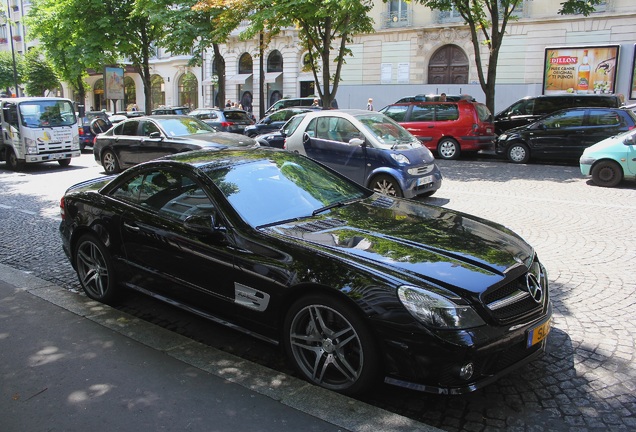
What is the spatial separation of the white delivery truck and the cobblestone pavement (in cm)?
454

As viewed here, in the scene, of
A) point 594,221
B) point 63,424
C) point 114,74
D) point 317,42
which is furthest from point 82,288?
point 114,74

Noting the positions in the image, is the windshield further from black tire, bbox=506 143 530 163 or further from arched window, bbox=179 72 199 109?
arched window, bbox=179 72 199 109

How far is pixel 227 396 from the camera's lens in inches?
134

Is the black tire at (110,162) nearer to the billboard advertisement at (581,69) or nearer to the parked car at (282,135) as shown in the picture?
the parked car at (282,135)

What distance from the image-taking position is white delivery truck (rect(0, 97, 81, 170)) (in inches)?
612

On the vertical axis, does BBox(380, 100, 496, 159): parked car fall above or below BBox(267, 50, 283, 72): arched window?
below

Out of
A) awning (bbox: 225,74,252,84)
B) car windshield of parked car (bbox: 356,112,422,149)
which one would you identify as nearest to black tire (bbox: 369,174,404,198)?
car windshield of parked car (bbox: 356,112,422,149)

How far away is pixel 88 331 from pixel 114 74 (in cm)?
2693

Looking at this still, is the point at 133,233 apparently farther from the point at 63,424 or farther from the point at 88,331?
the point at 63,424

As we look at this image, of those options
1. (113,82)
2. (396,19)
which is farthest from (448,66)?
(113,82)

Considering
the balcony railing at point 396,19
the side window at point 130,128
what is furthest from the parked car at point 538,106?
the balcony railing at point 396,19

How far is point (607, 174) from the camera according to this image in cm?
1126

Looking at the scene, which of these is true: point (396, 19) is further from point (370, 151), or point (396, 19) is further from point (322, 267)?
point (322, 267)

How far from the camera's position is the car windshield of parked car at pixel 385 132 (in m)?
9.75
